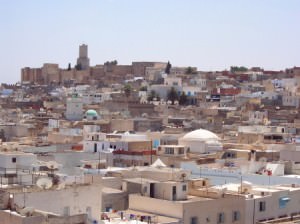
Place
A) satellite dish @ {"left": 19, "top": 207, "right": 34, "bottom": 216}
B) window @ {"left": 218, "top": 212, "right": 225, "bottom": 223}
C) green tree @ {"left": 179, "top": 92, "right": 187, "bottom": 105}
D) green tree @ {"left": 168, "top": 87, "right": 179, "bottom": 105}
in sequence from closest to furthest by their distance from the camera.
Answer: satellite dish @ {"left": 19, "top": 207, "right": 34, "bottom": 216}
window @ {"left": 218, "top": 212, "right": 225, "bottom": 223}
green tree @ {"left": 179, "top": 92, "right": 187, "bottom": 105}
green tree @ {"left": 168, "top": 87, "right": 179, "bottom": 105}

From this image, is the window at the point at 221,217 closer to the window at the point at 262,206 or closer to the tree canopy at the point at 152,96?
the window at the point at 262,206

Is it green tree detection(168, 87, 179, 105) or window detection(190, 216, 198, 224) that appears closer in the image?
window detection(190, 216, 198, 224)

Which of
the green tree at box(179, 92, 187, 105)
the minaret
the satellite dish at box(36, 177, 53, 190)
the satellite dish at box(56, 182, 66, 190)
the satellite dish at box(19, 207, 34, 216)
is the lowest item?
the satellite dish at box(19, 207, 34, 216)

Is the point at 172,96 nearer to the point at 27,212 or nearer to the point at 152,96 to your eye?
the point at 152,96

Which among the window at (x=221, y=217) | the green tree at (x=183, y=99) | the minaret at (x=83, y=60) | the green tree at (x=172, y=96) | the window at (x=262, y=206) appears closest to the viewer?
the window at (x=221, y=217)

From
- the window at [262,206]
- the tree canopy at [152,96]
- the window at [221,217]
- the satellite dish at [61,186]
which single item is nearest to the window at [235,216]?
the window at [221,217]

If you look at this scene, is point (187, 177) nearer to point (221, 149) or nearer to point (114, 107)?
point (221, 149)

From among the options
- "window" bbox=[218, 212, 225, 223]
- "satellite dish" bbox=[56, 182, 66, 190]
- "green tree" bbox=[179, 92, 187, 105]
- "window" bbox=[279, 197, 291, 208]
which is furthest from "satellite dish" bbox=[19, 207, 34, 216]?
"green tree" bbox=[179, 92, 187, 105]

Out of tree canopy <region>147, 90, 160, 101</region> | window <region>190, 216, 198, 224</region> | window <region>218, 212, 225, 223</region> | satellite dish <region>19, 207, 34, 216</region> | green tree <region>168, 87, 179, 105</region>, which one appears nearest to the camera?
satellite dish <region>19, 207, 34, 216</region>

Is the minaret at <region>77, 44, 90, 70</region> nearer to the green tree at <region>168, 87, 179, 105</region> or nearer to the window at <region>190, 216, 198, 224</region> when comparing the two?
the green tree at <region>168, 87, 179, 105</region>

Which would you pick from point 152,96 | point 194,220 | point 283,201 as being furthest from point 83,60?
point 194,220

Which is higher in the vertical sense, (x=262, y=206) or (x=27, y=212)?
(x=27, y=212)

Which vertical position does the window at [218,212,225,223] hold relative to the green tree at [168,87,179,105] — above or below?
below

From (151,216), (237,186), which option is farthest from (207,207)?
(237,186)
